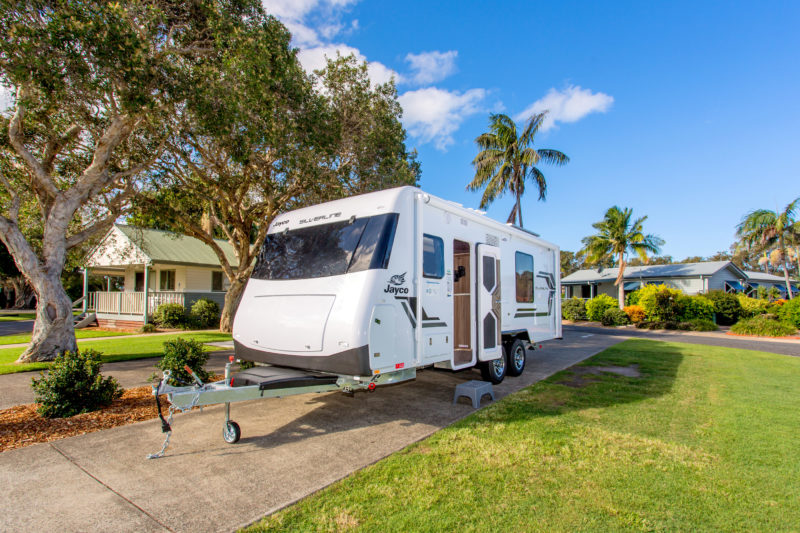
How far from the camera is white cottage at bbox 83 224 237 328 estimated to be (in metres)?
20.4

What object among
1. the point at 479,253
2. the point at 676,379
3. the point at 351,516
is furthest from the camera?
the point at 676,379

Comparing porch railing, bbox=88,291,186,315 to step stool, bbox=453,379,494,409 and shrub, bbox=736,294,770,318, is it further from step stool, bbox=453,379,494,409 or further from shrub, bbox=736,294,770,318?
shrub, bbox=736,294,770,318

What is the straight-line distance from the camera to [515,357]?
877 cm

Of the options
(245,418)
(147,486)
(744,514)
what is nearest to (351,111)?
(245,418)

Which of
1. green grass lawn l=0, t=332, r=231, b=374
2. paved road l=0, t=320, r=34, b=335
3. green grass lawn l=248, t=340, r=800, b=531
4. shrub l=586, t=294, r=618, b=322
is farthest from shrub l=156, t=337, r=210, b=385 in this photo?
shrub l=586, t=294, r=618, b=322

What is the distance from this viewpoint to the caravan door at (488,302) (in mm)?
7016

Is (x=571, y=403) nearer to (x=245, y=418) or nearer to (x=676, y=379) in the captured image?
(x=676, y=379)

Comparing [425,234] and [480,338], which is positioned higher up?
[425,234]

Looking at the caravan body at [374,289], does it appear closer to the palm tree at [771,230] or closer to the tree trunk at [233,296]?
the tree trunk at [233,296]

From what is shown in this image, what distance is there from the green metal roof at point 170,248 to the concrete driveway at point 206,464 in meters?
16.3

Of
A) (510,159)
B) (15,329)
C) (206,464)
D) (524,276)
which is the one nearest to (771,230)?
(510,159)

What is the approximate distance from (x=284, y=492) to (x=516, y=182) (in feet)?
66.6

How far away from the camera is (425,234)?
6.00 m

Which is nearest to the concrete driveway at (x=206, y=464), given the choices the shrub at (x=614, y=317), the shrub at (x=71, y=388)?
the shrub at (x=71, y=388)
